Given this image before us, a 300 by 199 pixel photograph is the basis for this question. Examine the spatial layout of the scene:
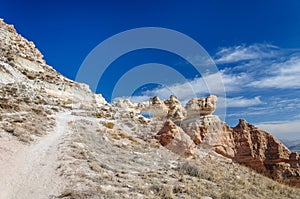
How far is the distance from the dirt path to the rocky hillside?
0.09ft

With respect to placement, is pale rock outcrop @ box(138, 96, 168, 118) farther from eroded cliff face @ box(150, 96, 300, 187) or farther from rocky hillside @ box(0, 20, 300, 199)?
eroded cliff face @ box(150, 96, 300, 187)

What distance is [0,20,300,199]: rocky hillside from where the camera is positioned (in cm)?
811

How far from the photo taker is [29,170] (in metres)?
8.64

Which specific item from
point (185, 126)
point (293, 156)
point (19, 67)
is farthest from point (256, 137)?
point (19, 67)

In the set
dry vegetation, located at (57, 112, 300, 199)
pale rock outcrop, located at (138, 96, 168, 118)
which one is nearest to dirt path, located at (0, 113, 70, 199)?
dry vegetation, located at (57, 112, 300, 199)

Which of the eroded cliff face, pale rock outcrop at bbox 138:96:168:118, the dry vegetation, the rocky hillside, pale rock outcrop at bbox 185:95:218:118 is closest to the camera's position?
the dry vegetation

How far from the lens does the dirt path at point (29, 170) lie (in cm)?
710

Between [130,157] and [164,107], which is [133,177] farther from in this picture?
[164,107]

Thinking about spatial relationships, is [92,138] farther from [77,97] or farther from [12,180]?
[77,97]

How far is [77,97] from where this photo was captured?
124ft

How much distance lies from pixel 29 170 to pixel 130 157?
5.84m

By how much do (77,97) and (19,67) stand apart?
9228mm

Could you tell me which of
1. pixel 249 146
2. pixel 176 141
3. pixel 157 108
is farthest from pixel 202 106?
pixel 157 108

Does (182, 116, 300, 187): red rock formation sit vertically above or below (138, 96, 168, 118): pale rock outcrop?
below
